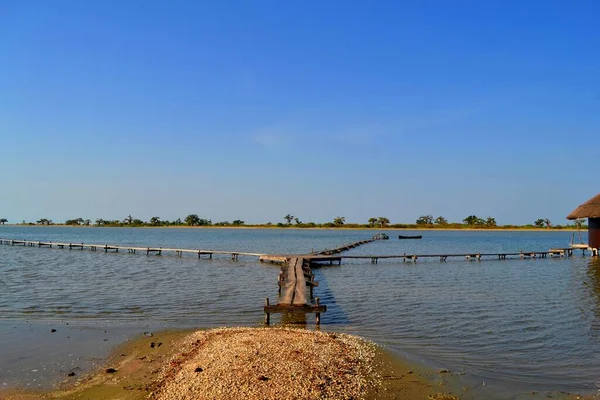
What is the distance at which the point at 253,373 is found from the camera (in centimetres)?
873

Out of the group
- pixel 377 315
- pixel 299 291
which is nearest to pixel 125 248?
pixel 299 291

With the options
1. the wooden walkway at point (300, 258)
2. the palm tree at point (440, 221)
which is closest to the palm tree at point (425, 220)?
the palm tree at point (440, 221)

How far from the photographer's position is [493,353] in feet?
37.5

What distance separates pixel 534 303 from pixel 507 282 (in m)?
7.82

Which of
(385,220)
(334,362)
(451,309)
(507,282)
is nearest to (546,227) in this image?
(385,220)

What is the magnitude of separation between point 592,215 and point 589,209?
76 cm

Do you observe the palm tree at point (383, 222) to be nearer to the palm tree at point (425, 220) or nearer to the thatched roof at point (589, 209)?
the palm tree at point (425, 220)

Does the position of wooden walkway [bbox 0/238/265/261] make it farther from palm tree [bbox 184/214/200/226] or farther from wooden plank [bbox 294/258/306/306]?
palm tree [bbox 184/214/200/226]

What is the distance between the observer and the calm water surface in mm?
10344

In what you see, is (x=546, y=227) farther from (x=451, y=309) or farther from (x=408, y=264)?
(x=451, y=309)

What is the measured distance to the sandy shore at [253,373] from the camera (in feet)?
26.7

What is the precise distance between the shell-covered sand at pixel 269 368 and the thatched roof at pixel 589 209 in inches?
1390

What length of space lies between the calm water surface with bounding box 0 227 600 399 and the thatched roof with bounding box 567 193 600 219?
10620mm

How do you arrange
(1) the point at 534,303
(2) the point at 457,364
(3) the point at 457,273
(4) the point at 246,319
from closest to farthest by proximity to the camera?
(2) the point at 457,364, (4) the point at 246,319, (1) the point at 534,303, (3) the point at 457,273
